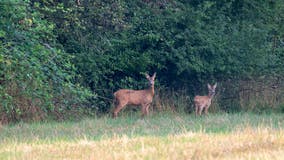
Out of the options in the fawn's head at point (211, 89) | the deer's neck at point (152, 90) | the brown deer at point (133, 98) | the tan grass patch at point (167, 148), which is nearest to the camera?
the tan grass patch at point (167, 148)

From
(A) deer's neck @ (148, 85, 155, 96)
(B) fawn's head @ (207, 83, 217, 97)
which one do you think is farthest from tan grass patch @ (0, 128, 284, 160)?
(B) fawn's head @ (207, 83, 217, 97)

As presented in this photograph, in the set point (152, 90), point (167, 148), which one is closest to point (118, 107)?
point (152, 90)

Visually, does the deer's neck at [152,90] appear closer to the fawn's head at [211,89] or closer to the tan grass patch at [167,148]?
the fawn's head at [211,89]

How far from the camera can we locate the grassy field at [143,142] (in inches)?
415

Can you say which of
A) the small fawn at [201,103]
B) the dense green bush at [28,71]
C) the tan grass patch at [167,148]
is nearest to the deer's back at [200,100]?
the small fawn at [201,103]

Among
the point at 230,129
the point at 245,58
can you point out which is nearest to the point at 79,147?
the point at 230,129

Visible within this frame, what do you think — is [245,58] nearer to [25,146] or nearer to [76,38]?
[76,38]

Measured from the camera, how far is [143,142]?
39.0 feet

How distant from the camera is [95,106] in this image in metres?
21.6

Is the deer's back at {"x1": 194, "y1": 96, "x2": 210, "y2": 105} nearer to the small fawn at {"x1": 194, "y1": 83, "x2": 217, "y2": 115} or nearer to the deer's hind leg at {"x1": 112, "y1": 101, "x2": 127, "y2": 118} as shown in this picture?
the small fawn at {"x1": 194, "y1": 83, "x2": 217, "y2": 115}

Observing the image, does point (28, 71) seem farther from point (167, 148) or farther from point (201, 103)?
point (167, 148)

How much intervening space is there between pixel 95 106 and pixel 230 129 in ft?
26.0

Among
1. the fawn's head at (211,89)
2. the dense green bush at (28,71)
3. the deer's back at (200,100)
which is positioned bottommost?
the deer's back at (200,100)

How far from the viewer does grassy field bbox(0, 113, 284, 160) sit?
10531mm
